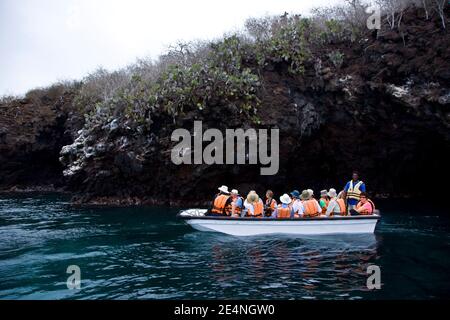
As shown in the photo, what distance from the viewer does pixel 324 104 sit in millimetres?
23703

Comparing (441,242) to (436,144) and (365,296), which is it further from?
(436,144)

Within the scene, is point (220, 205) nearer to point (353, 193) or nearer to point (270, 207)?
point (270, 207)

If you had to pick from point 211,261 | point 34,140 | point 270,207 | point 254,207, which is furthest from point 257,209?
point 34,140

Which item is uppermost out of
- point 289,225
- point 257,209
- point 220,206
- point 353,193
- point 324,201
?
point 353,193

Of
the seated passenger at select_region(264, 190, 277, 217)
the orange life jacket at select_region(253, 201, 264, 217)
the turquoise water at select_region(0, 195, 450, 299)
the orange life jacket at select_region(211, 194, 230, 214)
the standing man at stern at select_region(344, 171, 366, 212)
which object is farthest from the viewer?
the standing man at stern at select_region(344, 171, 366, 212)

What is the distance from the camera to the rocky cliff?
69.4 ft

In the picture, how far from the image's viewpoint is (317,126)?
24016 mm

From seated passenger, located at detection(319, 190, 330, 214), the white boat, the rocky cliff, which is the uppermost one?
the rocky cliff

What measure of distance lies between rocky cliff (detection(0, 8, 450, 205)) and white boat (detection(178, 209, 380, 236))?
775 cm

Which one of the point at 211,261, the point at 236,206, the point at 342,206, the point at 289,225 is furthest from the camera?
the point at 236,206

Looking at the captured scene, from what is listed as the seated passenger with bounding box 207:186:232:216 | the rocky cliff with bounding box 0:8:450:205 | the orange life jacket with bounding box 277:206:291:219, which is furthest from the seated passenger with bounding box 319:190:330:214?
the rocky cliff with bounding box 0:8:450:205

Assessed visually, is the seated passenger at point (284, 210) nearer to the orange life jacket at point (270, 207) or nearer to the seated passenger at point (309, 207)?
the seated passenger at point (309, 207)

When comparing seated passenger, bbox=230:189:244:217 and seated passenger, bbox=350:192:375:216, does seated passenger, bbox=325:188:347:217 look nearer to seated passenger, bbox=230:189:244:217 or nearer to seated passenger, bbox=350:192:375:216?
seated passenger, bbox=350:192:375:216

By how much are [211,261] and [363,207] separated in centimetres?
697
